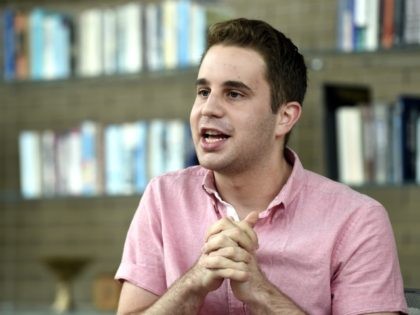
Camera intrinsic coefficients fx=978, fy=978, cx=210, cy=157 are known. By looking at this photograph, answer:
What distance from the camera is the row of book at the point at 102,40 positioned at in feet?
12.1

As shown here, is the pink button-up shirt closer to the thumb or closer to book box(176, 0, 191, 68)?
the thumb

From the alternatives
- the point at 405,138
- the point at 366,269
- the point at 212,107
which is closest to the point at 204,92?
the point at 212,107

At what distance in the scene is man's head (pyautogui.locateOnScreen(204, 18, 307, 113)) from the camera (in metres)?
A: 1.83

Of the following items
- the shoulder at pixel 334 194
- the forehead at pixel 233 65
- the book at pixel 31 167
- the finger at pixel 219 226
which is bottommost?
the book at pixel 31 167

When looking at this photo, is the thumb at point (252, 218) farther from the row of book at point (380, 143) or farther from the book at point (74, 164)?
the book at point (74, 164)

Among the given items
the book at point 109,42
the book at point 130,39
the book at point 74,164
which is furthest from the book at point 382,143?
the book at point 74,164

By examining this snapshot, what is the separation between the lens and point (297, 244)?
1.76 m

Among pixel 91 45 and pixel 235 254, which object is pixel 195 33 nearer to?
pixel 91 45

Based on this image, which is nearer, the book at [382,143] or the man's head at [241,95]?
the man's head at [241,95]

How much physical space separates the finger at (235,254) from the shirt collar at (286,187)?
0.13m

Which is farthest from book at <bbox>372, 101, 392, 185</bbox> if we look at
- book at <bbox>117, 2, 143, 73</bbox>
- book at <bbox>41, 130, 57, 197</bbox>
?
book at <bbox>41, 130, 57, 197</bbox>

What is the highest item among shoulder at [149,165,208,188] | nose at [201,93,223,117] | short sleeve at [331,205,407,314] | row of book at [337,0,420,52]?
row of book at [337,0,420,52]

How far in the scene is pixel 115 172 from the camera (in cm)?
379

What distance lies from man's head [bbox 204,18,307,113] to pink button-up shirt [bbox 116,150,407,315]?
0.49 feet
